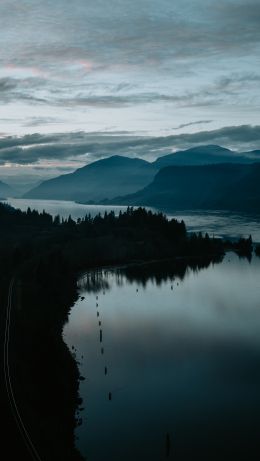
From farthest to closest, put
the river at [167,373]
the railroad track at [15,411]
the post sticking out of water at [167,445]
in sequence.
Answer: the river at [167,373]
the post sticking out of water at [167,445]
the railroad track at [15,411]

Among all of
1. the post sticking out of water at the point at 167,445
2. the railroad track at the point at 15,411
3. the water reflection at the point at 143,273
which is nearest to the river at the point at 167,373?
the post sticking out of water at the point at 167,445

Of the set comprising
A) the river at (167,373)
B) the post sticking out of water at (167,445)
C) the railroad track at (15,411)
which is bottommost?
the post sticking out of water at (167,445)

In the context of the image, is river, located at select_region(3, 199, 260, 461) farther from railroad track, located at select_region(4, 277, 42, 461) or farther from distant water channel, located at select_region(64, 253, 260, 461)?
railroad track, located at select_region(4, 277, 42, 461)

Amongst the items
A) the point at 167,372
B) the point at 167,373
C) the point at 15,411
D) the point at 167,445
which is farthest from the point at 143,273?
the point at 15,411

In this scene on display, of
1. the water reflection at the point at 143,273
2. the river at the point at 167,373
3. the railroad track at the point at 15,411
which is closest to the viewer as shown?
the railroad track at the point at 15,411

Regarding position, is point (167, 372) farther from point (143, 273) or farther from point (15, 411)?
point (143, 273)

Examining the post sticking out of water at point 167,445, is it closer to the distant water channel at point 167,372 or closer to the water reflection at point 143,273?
the distant water channel at point 167,372

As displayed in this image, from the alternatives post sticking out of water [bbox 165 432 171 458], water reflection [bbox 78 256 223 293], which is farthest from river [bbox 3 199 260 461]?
water reflection [bbox 78 256 223 293]

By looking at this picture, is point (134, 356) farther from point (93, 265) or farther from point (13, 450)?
point (93, 265)
